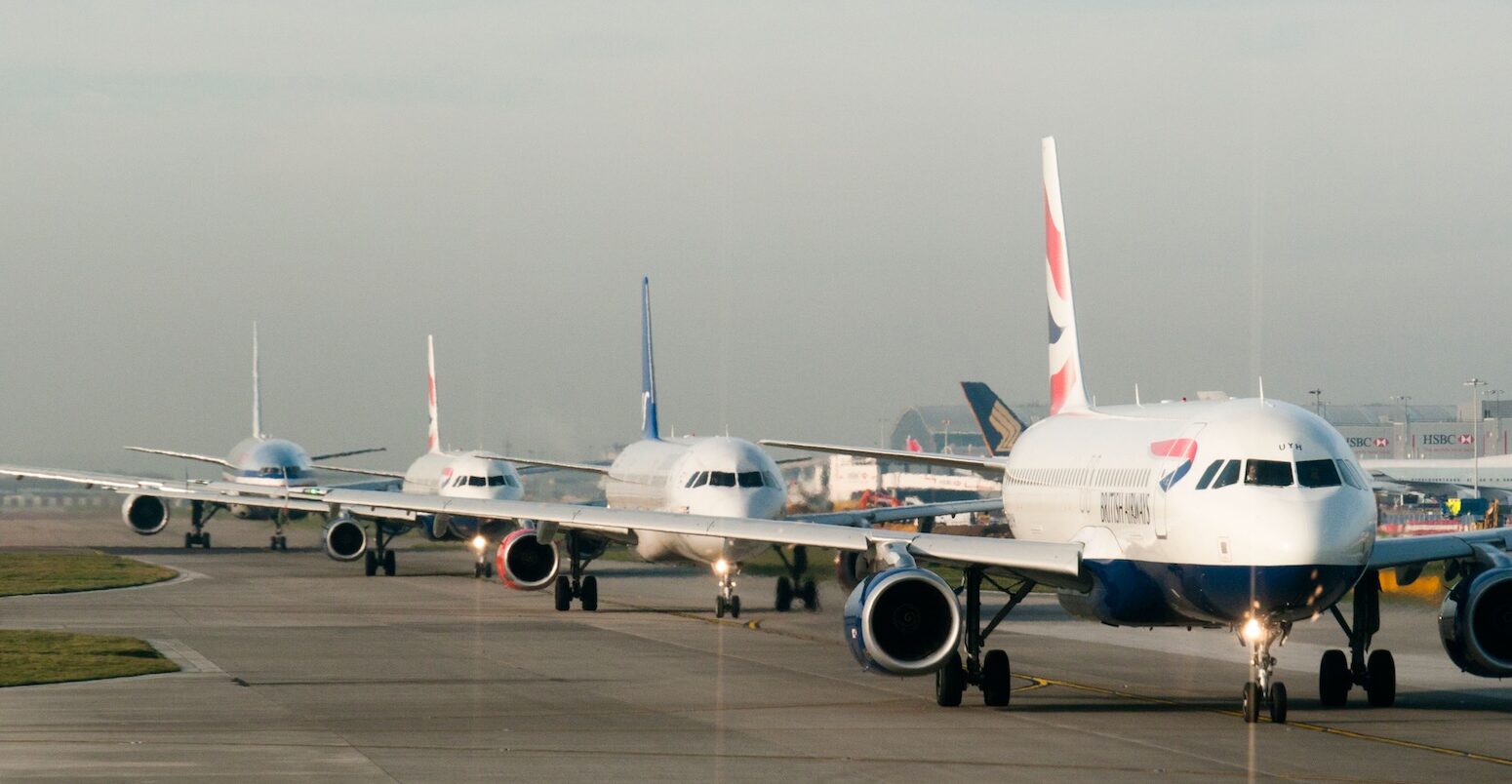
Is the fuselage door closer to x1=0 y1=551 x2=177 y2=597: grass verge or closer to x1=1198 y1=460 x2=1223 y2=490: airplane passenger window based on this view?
x1=1198 y1=460 x2=1223 y2=490: airplane passenger window

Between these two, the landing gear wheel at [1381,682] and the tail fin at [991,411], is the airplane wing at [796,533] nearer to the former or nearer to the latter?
the landing gear wheel at [1381,682]

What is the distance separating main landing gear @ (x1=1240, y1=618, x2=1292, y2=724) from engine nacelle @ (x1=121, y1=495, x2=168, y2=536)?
5615 centimetres

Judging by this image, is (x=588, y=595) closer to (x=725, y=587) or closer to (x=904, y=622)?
(x=725, y=587)

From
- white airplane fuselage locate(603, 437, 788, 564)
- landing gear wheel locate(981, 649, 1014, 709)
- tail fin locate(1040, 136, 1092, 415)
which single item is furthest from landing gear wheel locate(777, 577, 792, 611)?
landing gear wheel locate(981, 649, 1014, 709)

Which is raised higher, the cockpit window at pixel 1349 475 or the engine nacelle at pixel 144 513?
the cockpit window at pixel 1349 475

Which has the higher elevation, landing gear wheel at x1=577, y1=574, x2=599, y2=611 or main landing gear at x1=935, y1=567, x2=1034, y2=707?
main landing gear at x1=935, y1=567, x2=1034, y2=707

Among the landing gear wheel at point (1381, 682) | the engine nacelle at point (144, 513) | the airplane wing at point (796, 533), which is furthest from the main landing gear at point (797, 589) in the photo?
the engine nacelle at point (144, 513)

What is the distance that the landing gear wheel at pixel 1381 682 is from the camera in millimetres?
22156

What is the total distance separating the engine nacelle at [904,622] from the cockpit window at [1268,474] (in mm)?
3497

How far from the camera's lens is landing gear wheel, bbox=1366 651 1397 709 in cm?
2216

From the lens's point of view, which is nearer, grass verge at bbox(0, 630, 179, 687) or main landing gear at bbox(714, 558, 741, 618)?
grass verge at bbox(0, 630, 179, 687)

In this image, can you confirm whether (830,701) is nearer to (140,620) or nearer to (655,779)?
(655,779)

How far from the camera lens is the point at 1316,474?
64.7 ft

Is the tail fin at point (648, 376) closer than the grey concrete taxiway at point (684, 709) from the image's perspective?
No
